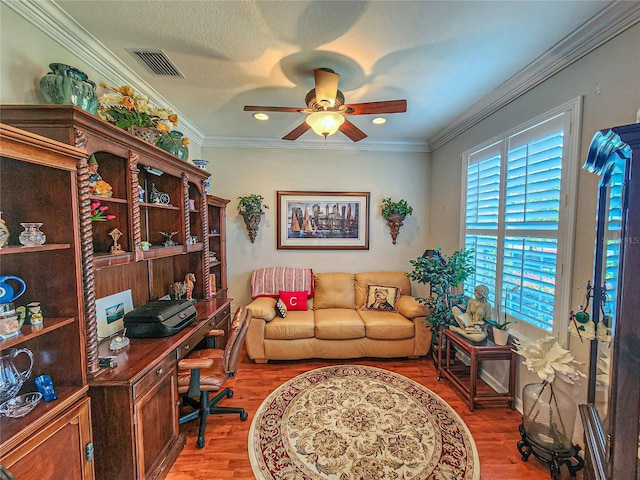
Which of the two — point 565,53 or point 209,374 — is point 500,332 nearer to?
point 565,53

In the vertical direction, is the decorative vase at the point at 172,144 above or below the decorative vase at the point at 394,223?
above

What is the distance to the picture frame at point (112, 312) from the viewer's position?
1.80m

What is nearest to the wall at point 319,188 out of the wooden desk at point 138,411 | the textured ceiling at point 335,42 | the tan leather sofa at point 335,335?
the tan leather sofa at point 335,335

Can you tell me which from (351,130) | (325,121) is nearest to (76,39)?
(325,121)

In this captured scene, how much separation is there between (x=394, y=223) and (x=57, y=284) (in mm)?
3528

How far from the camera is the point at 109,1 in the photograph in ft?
4.74

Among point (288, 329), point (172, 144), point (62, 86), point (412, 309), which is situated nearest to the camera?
point (62, 86)

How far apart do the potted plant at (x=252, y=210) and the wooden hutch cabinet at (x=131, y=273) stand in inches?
40.2

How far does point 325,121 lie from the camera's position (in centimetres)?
205

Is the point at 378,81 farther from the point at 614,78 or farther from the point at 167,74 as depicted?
the point at 167,74

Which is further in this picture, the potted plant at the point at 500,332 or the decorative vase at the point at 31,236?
the potted plant at the point at 500,332

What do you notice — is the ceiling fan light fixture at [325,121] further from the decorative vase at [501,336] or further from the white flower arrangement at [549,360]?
the decorative vase at [501,336]

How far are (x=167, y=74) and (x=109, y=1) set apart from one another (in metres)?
0.69

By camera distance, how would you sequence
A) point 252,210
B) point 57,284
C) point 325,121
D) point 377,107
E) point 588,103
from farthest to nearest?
point 252,210, point 325,121, point 377,107, point 588,103, point 57,284
